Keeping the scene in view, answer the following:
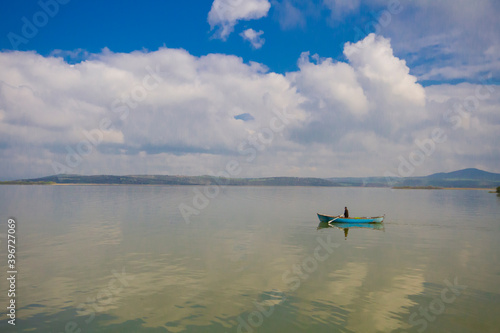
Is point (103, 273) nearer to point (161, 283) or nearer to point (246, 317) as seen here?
point (161, 283)

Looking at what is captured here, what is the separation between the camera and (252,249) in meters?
32.5

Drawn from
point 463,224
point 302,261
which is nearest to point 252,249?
point 302,261

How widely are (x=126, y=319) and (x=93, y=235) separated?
26.9 m
